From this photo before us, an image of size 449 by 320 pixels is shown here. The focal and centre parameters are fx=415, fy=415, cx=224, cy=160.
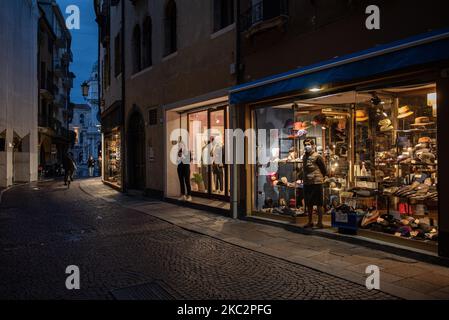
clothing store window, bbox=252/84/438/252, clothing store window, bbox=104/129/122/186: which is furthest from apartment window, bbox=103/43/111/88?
clothing store window, bbox=252/84/438/252

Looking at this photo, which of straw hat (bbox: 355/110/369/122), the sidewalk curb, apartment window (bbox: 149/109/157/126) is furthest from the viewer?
apartment window (bbox: 149/109/157/126)

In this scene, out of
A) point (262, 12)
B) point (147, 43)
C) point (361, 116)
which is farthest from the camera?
point (147, 43)

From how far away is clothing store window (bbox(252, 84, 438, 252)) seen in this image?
23.7 ft

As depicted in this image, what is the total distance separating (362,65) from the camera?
7.02 metres

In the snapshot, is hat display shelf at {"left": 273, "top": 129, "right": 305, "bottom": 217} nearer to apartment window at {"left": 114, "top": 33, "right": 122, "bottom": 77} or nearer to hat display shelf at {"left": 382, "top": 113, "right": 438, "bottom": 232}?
hat display shelf at {"left": 382, "top": 113, "right": 438, "bottom": 232}

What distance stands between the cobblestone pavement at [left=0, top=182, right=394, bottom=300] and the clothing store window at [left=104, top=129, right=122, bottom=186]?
10.8m

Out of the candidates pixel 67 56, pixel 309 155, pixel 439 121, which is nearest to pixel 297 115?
pixel 309 155

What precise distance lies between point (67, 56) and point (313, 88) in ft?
168

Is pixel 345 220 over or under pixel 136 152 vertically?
under

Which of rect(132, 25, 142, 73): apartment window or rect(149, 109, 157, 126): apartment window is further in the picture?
rect(132, 25, 142, 73): apartment window

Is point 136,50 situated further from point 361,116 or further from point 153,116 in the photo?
point 361,116

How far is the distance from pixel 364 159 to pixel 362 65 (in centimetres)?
221

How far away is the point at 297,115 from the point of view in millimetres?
9867

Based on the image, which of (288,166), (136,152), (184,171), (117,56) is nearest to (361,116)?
(288,166)
